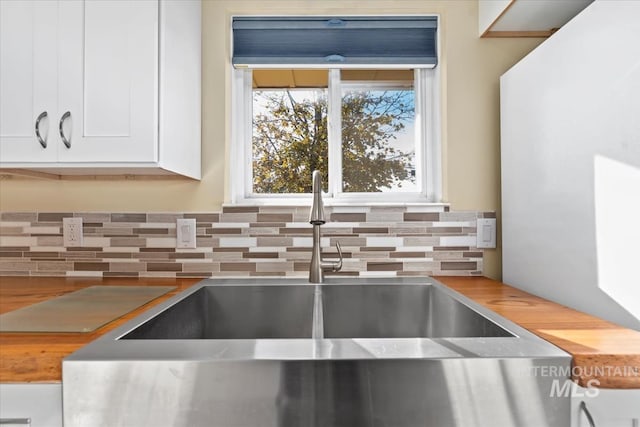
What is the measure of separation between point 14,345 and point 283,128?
1.16m

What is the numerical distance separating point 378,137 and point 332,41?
426mm

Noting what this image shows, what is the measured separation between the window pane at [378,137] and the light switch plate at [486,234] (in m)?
0.31

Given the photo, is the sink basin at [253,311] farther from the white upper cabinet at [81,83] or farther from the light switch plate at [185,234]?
the white upper cabinet at [81,83]

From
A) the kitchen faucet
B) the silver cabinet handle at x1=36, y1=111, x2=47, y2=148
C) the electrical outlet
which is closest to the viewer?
the silver cabinet handle at x1=36, y1=111, x2=47, y2=148

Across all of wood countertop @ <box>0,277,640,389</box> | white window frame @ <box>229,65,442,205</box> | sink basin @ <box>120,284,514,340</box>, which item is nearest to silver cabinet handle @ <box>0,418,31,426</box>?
wood countertop @ <box>0,277,640,389</box>

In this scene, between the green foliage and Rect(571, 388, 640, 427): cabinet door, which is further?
the green foliage

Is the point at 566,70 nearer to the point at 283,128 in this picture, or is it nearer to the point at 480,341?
the point at 480,341

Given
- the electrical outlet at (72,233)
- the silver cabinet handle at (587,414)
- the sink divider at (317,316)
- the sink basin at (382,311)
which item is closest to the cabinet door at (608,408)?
the silver cabinet handle at (587,414)

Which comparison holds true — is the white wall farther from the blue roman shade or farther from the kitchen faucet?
the kitchen faucet

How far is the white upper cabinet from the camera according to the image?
3.77 ft

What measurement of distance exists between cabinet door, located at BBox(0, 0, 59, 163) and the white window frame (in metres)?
0.62

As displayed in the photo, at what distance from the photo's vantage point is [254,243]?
1.47m

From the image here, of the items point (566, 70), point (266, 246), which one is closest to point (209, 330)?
point (266, 246)

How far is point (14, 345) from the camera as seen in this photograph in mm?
725
